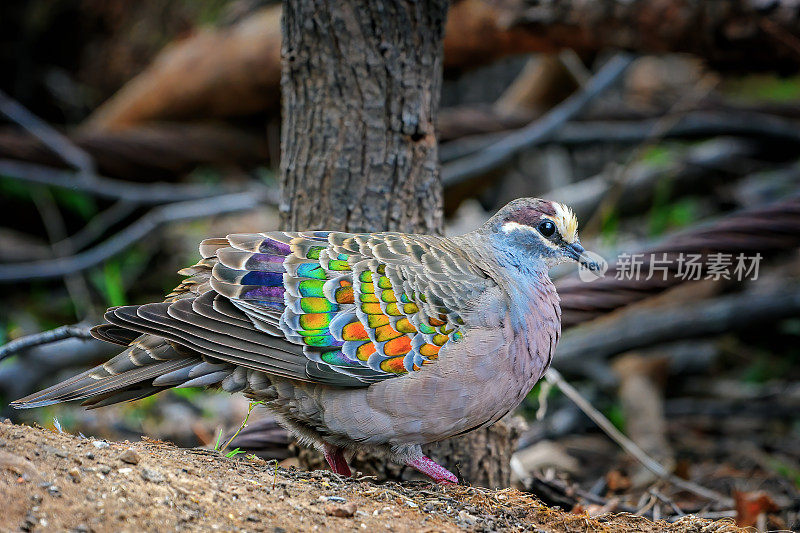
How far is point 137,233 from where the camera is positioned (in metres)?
5.70

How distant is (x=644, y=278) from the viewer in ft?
12.3

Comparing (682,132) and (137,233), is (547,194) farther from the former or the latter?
(137,233)

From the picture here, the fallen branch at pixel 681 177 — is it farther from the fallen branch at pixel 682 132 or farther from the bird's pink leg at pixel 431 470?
the bird's pink leg at pixel 431 470

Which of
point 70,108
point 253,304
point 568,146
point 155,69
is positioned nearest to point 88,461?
point 253,304

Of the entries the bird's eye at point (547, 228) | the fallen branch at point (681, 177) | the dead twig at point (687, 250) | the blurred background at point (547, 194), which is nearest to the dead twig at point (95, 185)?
the blurred background at point (547, 194)

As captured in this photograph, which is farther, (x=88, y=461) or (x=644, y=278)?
(x=644, y=278)

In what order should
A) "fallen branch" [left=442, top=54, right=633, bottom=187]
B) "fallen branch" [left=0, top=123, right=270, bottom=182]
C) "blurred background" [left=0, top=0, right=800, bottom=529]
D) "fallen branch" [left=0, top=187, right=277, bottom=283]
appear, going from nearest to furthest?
"blurred background" [left=0, top=0, right=800, bottom=529] < "fallen branch" [left=0, top=187, right=277, bottom=283] < "fallen branch" [left=442, top=54, right=633, bottom=187] < "fallen branch" [left=0, top=123, right=270, bottom=182]

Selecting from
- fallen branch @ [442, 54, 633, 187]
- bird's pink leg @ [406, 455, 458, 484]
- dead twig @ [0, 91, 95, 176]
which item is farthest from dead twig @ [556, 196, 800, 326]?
dead twig @ [0, 91, 95, 176]

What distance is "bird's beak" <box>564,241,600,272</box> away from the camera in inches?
133

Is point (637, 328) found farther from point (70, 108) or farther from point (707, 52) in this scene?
point (70, 108)

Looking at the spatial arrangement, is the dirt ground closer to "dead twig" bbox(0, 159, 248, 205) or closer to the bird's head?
the bird's head

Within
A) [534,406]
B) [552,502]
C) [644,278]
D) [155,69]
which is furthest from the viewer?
[155,69]

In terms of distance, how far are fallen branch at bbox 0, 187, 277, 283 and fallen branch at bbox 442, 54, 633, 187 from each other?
1.36 m

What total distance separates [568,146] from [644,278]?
8.98ft
